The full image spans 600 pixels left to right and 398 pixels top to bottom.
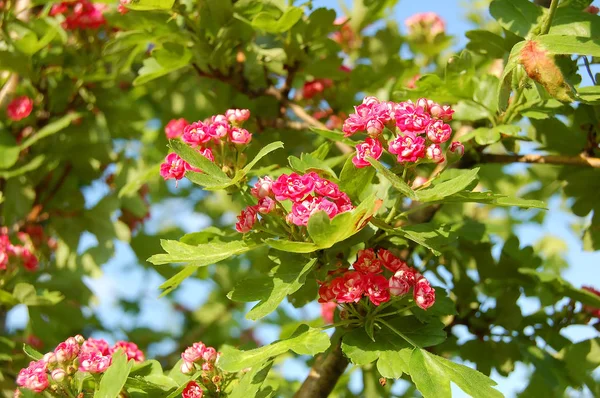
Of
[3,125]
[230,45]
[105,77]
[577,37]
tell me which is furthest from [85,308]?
[577,37]

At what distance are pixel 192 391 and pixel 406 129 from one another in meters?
0.64

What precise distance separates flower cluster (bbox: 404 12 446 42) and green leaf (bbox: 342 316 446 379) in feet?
5.03

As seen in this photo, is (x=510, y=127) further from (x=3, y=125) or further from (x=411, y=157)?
(x=3, y=125)

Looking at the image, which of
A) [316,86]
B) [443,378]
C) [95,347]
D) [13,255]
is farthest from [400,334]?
[13,255]

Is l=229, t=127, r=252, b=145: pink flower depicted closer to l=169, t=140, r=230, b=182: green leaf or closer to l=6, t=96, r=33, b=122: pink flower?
l=169, t=140, r=230, b=182: green leaf

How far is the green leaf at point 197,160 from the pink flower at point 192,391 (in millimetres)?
396

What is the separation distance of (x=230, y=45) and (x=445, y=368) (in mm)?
1127

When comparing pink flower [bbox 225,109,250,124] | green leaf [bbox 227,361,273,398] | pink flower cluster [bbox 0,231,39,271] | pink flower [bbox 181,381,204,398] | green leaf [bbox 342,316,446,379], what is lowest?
pink flower cluster [bbox 0,231,39,271]

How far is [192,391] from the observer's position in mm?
1310

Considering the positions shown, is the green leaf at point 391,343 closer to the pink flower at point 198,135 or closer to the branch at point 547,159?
the pink flower at point 198,135

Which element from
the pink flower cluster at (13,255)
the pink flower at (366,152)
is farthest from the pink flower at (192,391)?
the pink flower cluster at (13,255)

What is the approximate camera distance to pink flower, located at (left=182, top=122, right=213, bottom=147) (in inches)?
54.8

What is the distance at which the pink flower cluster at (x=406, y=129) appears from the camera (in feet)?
4.20

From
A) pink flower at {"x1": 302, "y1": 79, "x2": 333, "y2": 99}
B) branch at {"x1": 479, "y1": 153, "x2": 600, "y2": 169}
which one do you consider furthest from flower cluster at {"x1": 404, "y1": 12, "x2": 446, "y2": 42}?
branch at {"x1": 479, "y1": 153, "x2": 600, "y2": 169}
